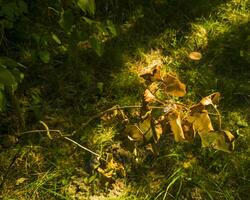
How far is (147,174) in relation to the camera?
103 inches

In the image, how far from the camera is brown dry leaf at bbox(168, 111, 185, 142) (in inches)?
57.4

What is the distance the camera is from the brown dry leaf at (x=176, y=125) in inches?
57.4

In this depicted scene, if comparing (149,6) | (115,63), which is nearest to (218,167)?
(115,63)

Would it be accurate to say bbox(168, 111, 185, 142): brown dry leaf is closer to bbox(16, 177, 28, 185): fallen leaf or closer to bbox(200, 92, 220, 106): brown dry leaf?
bbox(200, 92, 220, 106): brown dry leaf

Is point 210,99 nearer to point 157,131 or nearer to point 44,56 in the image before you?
point 157,131

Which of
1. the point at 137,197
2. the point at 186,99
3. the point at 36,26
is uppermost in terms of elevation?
the point at 36,26

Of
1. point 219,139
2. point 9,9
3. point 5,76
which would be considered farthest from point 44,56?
point 219,139

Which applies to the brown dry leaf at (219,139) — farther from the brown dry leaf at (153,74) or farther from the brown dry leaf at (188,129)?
the brown dry leaf at (153,74)

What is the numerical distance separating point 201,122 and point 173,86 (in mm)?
165

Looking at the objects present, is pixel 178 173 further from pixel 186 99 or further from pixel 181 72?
pixel 181 72

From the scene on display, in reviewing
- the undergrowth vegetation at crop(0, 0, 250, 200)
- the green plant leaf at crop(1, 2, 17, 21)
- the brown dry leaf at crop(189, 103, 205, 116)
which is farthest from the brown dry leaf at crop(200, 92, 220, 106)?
the green plant leaf at crop(1, 2, 17, 21)

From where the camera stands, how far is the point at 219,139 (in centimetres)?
148

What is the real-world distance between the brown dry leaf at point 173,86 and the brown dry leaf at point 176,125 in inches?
3.6

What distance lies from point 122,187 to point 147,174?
0.18m
